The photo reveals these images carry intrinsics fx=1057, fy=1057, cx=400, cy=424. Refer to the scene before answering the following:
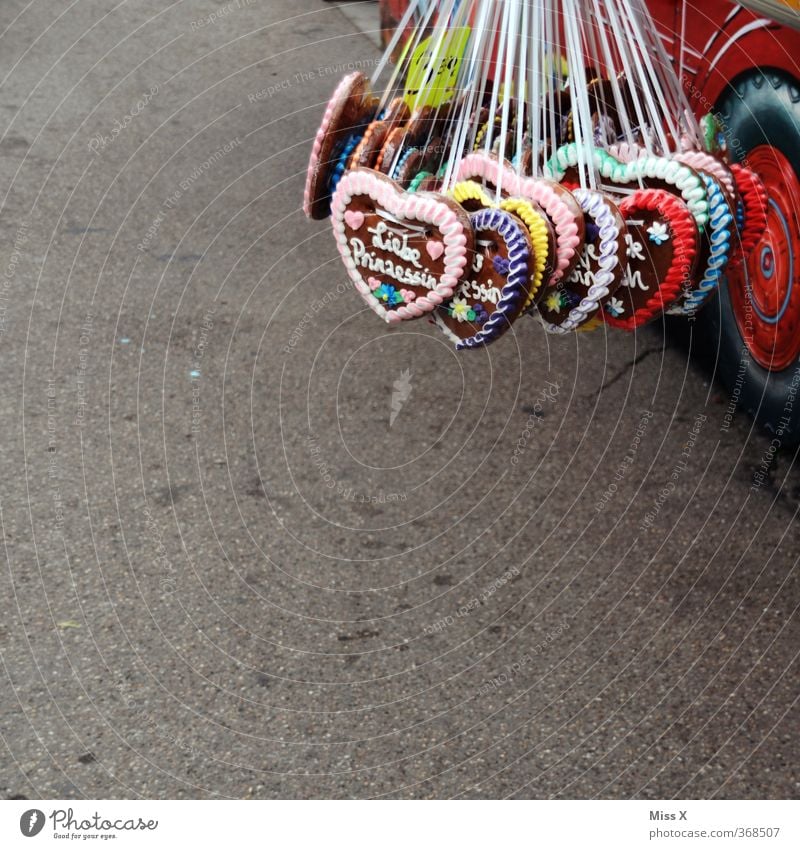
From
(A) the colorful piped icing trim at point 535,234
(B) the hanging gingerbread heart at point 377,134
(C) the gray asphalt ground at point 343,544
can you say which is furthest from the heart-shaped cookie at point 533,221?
(C) the gray asphalt ground at point 343,544

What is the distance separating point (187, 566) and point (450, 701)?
2.12ft

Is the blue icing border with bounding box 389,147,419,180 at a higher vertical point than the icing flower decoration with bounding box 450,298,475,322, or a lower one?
higher

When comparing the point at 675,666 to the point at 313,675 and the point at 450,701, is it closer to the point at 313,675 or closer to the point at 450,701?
the point at 450,701

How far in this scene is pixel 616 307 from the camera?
1.87m

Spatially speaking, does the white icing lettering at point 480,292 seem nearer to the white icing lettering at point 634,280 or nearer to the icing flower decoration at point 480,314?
the icing flower decoration at point 480,314

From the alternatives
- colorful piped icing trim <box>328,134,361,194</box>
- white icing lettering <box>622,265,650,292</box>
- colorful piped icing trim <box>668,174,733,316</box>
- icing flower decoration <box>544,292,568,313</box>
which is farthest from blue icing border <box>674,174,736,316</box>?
colorful piped icing trim <box>328,134,361,194</box>

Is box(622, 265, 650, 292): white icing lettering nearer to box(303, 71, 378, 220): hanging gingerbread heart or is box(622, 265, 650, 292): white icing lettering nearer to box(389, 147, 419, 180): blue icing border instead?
box(389, 147, 419, 180): blue icing border

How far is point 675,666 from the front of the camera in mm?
2016

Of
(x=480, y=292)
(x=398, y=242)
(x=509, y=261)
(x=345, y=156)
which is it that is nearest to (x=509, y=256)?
(x=509, y=261)

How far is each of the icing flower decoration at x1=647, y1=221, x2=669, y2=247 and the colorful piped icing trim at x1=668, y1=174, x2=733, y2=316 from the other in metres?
0.09

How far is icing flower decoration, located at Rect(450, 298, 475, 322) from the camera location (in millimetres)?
1811

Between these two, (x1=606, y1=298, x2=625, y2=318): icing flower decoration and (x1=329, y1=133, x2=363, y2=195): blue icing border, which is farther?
(x1=329, y1=133, x2=363, y2=195): blue icing border

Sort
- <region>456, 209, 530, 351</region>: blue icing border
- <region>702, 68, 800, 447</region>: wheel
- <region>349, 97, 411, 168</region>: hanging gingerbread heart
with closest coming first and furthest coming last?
<region>456, 209, 530, 351</region>: blue icing border → <region>349, 97, 411, 168</region>: hanging gingerbread heart → <region>702, 68, 800, 447</region>: wheel
